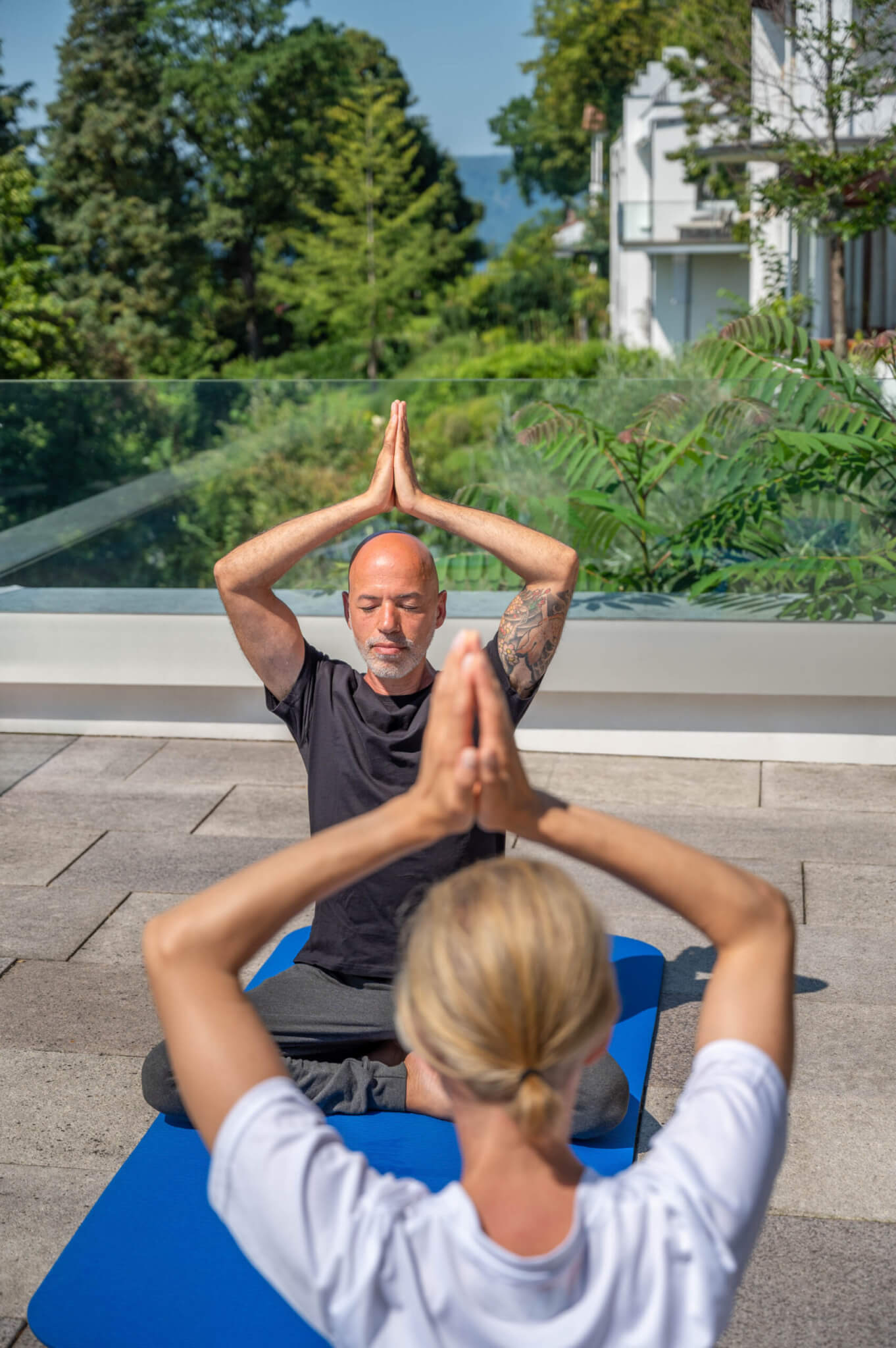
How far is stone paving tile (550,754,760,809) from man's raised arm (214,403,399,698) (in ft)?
7.31

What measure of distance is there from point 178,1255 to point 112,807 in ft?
9.03

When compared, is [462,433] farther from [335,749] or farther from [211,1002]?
[211,1002]

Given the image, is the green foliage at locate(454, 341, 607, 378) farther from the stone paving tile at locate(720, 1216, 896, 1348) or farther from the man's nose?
the stone paving tile at locate(720, 1216, 896, 1348)

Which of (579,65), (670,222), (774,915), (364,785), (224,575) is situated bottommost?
(364,785)

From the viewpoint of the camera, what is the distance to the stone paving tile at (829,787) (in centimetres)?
472

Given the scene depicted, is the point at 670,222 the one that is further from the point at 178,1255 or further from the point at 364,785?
the point at 178,1255

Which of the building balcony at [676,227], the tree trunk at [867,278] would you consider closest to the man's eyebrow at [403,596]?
the tree trunk at [867,278]

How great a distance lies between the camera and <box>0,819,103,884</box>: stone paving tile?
426cm

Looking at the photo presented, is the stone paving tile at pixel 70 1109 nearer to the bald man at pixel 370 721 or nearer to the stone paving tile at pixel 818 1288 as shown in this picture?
the bald man at pixel 370 721

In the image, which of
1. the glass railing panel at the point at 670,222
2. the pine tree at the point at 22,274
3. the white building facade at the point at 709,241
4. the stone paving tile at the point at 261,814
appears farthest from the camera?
Answer: the pine tree at the point at 22,274

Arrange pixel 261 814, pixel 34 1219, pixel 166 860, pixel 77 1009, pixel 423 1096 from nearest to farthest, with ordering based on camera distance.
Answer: pixel 34 1219 → pixel 423 1096 → pixel 77 1009 → pixel 166 860 → pixel 261 814

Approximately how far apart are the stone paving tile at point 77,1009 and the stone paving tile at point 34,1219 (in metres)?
0.51

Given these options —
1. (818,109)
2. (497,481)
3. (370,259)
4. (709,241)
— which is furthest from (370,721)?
(370,259)

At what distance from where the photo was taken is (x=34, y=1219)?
100 inches
